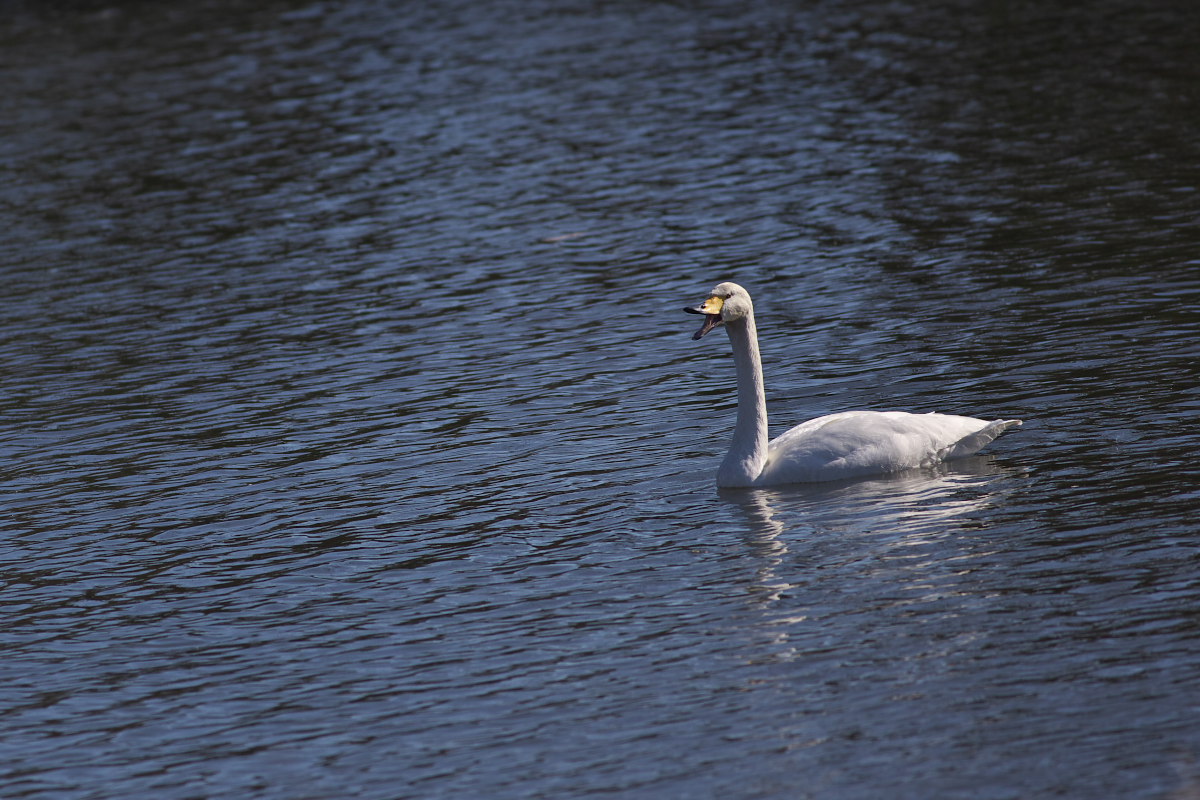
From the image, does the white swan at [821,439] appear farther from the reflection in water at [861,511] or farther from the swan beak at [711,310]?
the reflection in water at [861,511]

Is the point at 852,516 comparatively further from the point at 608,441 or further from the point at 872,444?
the point at 608,441

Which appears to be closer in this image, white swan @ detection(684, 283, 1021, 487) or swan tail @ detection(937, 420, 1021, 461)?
white swan @ detection(684, 283, 1021, 487)

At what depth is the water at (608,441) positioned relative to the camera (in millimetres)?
10711

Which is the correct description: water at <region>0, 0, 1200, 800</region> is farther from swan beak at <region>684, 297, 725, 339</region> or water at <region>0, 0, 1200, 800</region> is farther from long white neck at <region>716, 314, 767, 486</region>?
swan beak at <region>684, 297, 725, 339</region>

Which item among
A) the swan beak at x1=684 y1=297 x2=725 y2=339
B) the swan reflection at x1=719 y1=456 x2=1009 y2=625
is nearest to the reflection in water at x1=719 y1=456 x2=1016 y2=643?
the swan reflection at x1=719 y1=456 x2=1009 y2=625

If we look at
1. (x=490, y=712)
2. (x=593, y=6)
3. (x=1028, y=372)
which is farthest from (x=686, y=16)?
(x=490, y=712)

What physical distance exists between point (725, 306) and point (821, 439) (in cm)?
141

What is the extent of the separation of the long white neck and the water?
29cm

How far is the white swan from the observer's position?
1479cm

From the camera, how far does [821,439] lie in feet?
49.0

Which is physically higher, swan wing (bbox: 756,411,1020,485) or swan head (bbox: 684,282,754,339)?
swan head (bbox: 684,282,754,339)

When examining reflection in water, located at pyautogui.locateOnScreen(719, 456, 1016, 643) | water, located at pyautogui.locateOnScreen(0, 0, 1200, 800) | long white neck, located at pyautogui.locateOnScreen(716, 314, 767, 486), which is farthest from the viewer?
long white neck, located at pyautogui.locateOnScreen(716, 314, 767, 486)

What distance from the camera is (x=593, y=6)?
165ft

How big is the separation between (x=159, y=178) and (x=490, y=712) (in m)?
24.0
